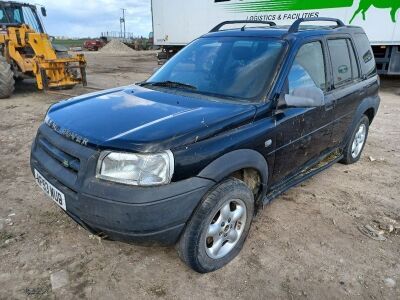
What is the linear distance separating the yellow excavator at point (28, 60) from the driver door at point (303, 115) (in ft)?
26.0

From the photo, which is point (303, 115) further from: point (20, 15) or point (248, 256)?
point (20, 15)

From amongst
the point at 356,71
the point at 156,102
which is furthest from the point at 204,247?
the point at 356,71

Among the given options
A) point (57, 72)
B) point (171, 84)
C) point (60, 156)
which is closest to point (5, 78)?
point (57, 72)

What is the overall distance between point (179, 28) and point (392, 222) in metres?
12.9

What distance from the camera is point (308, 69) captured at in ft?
10.9

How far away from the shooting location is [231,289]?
8.36ft

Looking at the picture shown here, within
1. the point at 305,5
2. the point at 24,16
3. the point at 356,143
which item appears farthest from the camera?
the point at 24,16

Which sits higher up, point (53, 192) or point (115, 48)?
point (115, 48)

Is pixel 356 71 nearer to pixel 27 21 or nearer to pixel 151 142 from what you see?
pixel 151 142

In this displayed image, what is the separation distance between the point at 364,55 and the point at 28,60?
876cm

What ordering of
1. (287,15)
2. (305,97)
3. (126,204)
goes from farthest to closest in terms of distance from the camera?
(287,15)
(305,97)
(126,204)

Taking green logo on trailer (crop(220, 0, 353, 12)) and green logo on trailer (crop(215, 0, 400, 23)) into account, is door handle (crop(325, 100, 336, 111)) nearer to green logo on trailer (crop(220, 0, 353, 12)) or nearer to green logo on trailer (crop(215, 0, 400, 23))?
green logo on trailer (crop(215, 0, 400, 23))

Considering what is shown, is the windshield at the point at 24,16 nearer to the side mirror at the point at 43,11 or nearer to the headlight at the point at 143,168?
the side mirror at the point at 43,11

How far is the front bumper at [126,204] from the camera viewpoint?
2.14m
